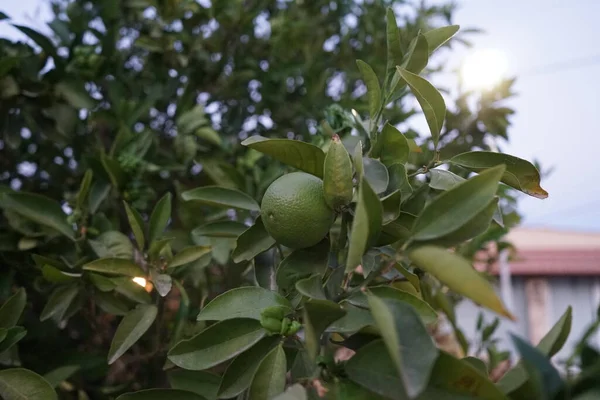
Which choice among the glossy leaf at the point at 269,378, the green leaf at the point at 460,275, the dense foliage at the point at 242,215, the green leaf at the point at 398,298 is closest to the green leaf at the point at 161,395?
the dense foliage at the point at 242,215

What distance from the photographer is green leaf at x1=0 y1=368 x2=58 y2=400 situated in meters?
0.60

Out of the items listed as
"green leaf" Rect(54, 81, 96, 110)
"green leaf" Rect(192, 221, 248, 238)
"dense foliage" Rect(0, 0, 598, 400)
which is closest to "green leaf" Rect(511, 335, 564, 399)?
"dense foliage" Rect(0, 0, 598, 400)

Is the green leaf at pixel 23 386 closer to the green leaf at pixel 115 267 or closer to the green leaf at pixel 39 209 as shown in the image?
the green leaf at pixel 115 267

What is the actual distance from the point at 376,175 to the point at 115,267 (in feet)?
1.25

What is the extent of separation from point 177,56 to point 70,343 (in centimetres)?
72

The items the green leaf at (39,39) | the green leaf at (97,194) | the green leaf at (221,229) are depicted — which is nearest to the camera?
the green leaf at (221,229)

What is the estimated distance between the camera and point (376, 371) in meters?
0.44

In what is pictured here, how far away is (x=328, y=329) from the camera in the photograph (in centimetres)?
49

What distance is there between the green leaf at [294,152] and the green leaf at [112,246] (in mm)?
352

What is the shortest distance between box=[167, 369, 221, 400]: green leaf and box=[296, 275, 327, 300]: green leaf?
0.21 m

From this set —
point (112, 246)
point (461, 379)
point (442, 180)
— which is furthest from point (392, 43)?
point (112, 246)

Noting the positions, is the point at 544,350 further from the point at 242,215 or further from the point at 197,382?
the point at 242,215

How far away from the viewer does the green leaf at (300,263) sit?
568 millimetres

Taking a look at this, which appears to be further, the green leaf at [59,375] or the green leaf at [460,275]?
the green leaf at [59,375]
